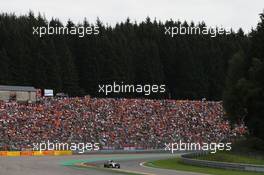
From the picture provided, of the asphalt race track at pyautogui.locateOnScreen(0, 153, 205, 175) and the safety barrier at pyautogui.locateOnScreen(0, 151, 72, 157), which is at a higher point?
the asphalt race track at pyautogui.locateOnScreen(0, 153, 205, 175)

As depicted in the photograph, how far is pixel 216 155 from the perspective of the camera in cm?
4562

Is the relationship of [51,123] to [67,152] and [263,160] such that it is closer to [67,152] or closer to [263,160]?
[67,152]

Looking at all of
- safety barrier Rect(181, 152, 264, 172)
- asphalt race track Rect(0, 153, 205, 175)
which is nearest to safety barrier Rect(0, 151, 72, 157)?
asphalt race track Rect(0, 153, 205, 175)

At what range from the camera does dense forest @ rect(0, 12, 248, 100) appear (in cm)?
9625

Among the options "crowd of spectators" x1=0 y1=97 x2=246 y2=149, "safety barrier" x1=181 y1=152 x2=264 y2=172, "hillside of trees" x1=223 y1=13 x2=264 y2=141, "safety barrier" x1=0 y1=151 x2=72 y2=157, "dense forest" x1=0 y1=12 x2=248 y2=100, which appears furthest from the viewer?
"dense forest" x1=0 y1=12 x2=248 y2=100

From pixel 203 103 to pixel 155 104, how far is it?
7.91 meters

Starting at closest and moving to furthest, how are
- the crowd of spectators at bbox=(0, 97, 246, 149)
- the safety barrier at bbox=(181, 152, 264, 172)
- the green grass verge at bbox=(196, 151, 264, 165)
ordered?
the safety barrier at bbox=(181, 152, 264, 172) → the green grass verge at bbox=(196, 151, 264, 165) → the crowd of spectators at bbox=(0, 97, 246, 149)

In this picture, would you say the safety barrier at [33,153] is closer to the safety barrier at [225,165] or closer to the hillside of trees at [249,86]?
the safety barrier at [225,165]

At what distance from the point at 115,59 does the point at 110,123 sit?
2661 centimetres

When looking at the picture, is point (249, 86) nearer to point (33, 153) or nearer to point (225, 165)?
point (225, 165)

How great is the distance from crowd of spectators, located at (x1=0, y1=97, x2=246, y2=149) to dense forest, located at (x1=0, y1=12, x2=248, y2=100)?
1986 centimetres

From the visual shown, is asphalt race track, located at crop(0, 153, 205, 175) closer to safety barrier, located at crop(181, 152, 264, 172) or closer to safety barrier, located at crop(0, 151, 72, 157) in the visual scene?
safety barrier, located at crop(181, 152, 264, 172)

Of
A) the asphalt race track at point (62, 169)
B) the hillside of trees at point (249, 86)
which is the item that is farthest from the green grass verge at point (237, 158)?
the asphalt race track at point (62, 169)

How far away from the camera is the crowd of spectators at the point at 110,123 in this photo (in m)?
69.1
